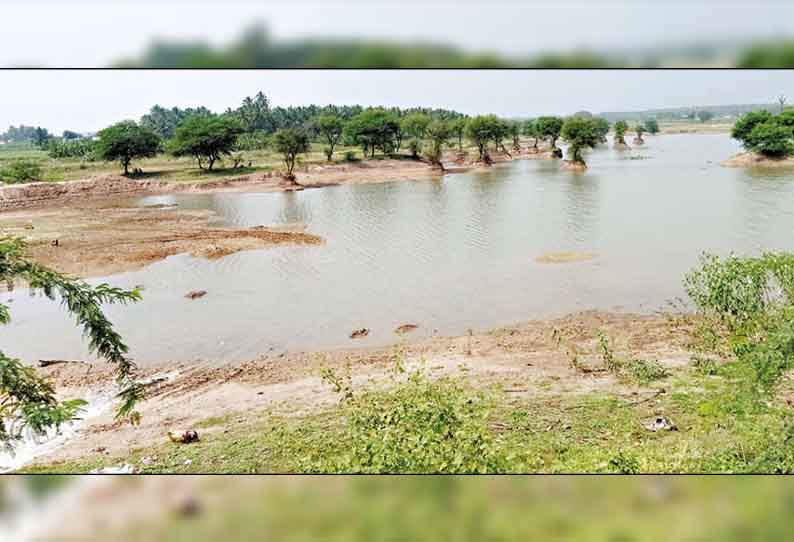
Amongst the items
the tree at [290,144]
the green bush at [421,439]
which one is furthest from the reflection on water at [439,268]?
the tree at [290,144]

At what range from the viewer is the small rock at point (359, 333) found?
21.3ft

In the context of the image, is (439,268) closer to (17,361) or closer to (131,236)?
(131,236)

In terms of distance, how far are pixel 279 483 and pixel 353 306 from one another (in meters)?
6.85

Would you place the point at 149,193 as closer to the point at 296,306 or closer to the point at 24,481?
the point at 296,306

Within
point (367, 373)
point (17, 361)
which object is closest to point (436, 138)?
point (367, 373)

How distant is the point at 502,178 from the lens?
23.0 m

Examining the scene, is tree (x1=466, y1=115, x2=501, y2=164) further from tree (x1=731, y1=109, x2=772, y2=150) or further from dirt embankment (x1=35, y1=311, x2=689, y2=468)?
tree (x1=731, y1=109, x2=772, y2=150)

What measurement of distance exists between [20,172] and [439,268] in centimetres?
673

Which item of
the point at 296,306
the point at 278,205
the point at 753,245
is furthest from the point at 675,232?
the point at 278,205

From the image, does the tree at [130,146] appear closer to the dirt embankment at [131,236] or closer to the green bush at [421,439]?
the dirt embankment at [131,236]

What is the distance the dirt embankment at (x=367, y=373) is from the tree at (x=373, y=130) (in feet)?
→ 60.1

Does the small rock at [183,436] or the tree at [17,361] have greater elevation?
the tree at [17,361]

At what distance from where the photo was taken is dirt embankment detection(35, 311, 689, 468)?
4328mm

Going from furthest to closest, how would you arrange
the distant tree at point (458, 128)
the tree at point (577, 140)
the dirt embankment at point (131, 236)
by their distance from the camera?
the distant tree at point (458, 128), the tree at point (577, 140), the dirt embankment at point (131, 236)
